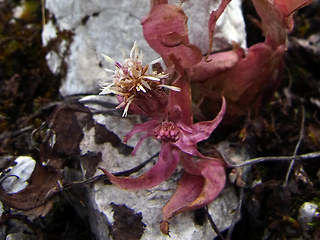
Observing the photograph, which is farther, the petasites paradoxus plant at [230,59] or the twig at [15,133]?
the twig at [15,133]

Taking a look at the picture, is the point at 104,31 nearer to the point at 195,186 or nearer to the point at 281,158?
the point at 195,186

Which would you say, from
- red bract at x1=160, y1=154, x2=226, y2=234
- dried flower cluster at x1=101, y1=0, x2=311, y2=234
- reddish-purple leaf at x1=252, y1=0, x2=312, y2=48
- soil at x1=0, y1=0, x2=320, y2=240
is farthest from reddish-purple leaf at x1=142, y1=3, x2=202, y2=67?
soil at x1=0, y1=0, x2=320, y2=240

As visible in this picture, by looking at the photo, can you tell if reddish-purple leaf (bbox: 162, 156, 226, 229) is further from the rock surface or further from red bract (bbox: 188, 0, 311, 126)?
red bract (bbox: 188, 0, 311, 126)

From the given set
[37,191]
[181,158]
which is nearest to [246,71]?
[181,158]

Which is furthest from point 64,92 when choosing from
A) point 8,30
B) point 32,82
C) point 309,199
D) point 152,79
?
point 309,199

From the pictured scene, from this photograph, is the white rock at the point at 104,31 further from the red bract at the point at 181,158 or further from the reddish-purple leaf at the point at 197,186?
the reddish-purple leaf at the point at 197,186

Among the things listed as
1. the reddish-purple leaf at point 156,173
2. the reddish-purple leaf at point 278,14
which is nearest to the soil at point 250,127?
the reddish-purple leaf at point 156,173

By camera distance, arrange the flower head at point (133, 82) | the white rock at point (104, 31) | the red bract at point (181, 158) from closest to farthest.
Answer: the flower head at point (133, 82) → the red bract at point (181, 158) → the white rock at point (104, 31)

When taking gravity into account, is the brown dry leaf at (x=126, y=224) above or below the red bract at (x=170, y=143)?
below
